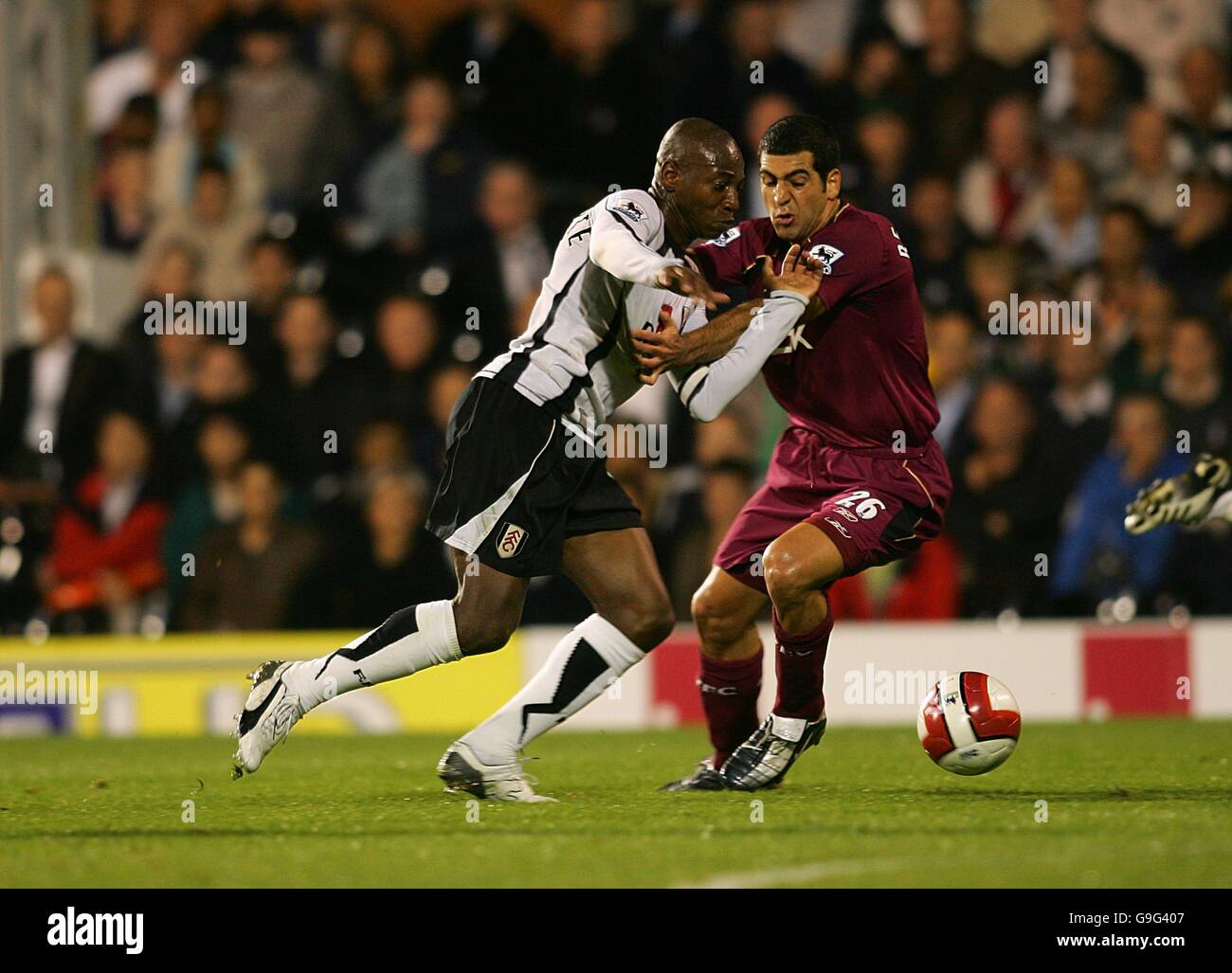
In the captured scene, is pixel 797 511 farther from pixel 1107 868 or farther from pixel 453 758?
pixel 1107 868

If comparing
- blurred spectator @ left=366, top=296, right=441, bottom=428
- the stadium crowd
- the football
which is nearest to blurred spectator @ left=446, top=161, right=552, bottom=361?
the stadium crowd

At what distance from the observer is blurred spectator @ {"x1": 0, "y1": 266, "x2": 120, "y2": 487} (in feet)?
32.1

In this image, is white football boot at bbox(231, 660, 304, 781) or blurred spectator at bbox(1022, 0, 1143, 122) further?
blurred spectator at bbox(1022, 0, 1143, 122)

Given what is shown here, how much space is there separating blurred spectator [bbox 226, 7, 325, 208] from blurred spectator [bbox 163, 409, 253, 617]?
2.02m

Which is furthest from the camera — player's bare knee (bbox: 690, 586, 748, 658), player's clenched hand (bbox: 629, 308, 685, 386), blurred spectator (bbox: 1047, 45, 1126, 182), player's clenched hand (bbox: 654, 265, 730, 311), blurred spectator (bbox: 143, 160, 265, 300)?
blurred spectator (bbox: 143, 160, 265, 300)

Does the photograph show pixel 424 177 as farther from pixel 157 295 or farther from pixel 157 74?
pixel 157 74

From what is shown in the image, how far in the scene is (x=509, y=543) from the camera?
5.42 m

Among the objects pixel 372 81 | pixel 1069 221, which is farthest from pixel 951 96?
pixel 372 81

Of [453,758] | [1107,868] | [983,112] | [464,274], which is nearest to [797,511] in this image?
[453,758]

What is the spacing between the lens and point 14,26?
10.9 m

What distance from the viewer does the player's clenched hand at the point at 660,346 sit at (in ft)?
17.3

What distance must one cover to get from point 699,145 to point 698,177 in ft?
0.30

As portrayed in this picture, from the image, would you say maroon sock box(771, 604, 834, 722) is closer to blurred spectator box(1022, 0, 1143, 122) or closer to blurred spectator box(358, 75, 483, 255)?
blurred spectator box(358, 75, 483, 255)

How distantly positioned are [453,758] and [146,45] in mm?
7520
